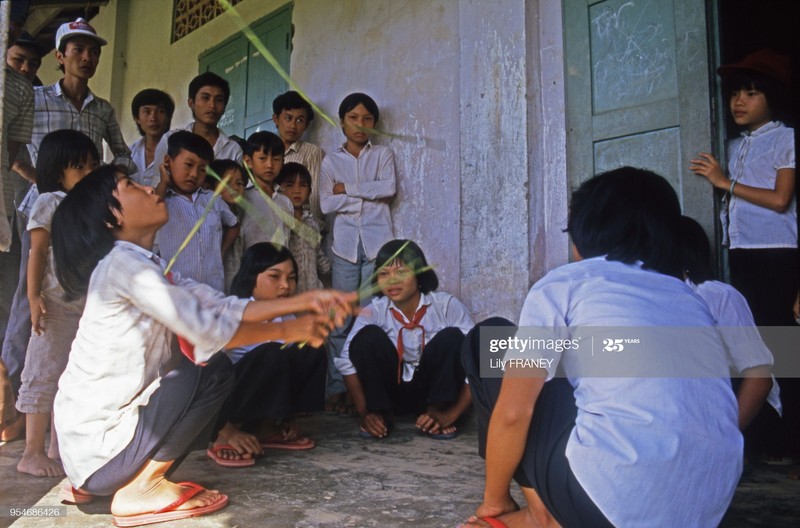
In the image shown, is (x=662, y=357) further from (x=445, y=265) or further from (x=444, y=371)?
(x=445, y=265)

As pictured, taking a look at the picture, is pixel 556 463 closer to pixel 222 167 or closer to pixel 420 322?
pixel 420 322

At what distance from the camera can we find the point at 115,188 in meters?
2.14

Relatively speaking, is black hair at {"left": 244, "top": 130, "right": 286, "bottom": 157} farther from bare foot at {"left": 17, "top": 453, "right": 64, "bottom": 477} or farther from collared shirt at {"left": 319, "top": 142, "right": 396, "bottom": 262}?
bare foot at {"left": 17, "top": 453, "right": 64, "bottom": 477}

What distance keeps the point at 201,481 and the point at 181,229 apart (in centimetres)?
144

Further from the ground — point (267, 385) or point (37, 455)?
point (267, 385)

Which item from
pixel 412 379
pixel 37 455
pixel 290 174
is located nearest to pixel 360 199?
pixel 290 174

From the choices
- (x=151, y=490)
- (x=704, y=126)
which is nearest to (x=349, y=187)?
(x=704, y=126)

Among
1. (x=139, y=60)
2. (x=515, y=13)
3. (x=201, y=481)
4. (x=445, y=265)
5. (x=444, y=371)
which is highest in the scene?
(x=139, y=60)

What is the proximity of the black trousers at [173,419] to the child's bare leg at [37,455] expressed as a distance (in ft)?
2.05

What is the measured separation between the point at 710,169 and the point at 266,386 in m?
2.26

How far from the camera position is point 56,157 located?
2896 millimetres

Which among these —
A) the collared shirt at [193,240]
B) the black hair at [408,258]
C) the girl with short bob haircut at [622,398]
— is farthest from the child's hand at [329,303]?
the collared shirt at [193,240]

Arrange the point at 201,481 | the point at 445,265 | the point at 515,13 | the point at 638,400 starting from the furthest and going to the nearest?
the point at 445,265
the point at 515,13
the point at 201,481
the point at 638,400

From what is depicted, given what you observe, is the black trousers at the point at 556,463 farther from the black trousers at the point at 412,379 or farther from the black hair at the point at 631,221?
the black trousers at the point at 412,379
